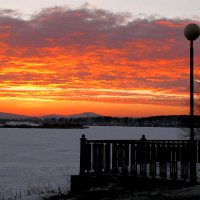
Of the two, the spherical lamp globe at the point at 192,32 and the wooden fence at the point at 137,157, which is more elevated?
the spherical lamp globe at the point at 192,32

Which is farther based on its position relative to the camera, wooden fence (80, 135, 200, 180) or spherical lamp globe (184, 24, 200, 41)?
spherical lamp globe (184, 24, 200, 41)

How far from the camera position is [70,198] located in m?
14.6

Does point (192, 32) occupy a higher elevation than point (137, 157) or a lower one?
higher

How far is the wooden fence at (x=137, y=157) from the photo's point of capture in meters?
15.3

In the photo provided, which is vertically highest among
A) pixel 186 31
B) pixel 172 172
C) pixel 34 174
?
pixel 186 31

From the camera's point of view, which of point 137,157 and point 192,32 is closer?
point 137,157

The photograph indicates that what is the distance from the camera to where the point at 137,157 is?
16109mm

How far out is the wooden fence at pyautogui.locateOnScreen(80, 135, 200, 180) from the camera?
15266mm

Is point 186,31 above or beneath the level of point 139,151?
above

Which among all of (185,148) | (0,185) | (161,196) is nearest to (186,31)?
(185,148)

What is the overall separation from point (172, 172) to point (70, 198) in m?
3.44

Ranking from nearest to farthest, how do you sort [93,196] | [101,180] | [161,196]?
[161,196] < [93,196] < [101,180]

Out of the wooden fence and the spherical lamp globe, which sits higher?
the spherical lamp globe

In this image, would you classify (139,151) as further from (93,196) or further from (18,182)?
(18,182)
